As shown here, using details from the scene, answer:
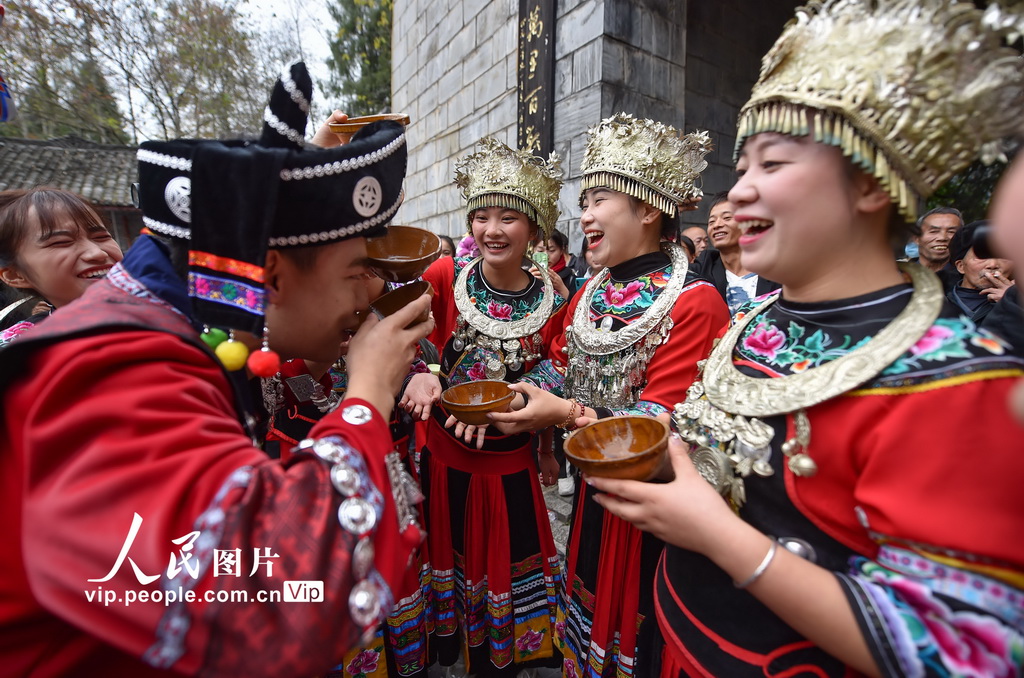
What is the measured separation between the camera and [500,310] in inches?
111

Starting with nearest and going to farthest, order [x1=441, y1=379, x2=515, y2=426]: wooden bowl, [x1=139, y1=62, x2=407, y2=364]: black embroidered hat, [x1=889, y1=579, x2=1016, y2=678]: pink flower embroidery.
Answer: [x1=889, y1=579, x2=1016, y2=678]: pink flower embroidery → [x1=139, y1=62, x2=407, y2=364]: black embroidered hat → [x1=441, y1=379, x2=515, y2=426]: wooden bowl

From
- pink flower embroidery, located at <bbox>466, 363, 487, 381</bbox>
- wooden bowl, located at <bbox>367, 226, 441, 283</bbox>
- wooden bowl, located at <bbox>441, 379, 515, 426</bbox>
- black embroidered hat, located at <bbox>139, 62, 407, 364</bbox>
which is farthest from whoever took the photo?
pink flower embroidery, located at <bbox>466, 363, 487, 381</bbox>

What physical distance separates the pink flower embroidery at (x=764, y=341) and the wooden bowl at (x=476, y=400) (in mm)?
932

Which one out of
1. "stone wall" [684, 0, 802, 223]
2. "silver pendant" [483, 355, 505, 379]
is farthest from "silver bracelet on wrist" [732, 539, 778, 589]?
"stone wall" [684, 0, 802, 223]

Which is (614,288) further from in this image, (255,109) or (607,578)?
(255,109)

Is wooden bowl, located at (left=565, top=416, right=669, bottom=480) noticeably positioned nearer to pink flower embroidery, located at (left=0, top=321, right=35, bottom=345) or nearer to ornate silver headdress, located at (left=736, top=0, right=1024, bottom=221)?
ornate silver headdress, located at (left=736, top=0, right=1024, bottom=221)

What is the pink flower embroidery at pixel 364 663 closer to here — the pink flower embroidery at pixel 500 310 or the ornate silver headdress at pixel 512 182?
the pink flower embroidery at pixel 500 310

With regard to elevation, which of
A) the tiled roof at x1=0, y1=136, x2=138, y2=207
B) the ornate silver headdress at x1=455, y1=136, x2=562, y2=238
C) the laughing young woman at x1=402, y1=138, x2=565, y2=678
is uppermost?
the tiled roof at x1=0, y1=136, x2=138, y2=207

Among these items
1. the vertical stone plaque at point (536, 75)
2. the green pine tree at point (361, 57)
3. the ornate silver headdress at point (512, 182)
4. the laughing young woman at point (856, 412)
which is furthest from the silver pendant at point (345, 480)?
the green pine tree at point (361, 57)

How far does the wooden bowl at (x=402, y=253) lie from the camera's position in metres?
1.59

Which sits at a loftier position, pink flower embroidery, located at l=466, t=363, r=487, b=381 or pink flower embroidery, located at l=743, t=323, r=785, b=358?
pink flower embroidery, located at l=743, t=323, r=785, b=358

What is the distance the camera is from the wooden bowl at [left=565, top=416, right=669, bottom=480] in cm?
118

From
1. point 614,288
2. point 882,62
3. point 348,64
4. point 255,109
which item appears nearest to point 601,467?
point 882,62

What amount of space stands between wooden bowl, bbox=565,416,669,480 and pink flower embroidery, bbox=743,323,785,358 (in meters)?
0.33
